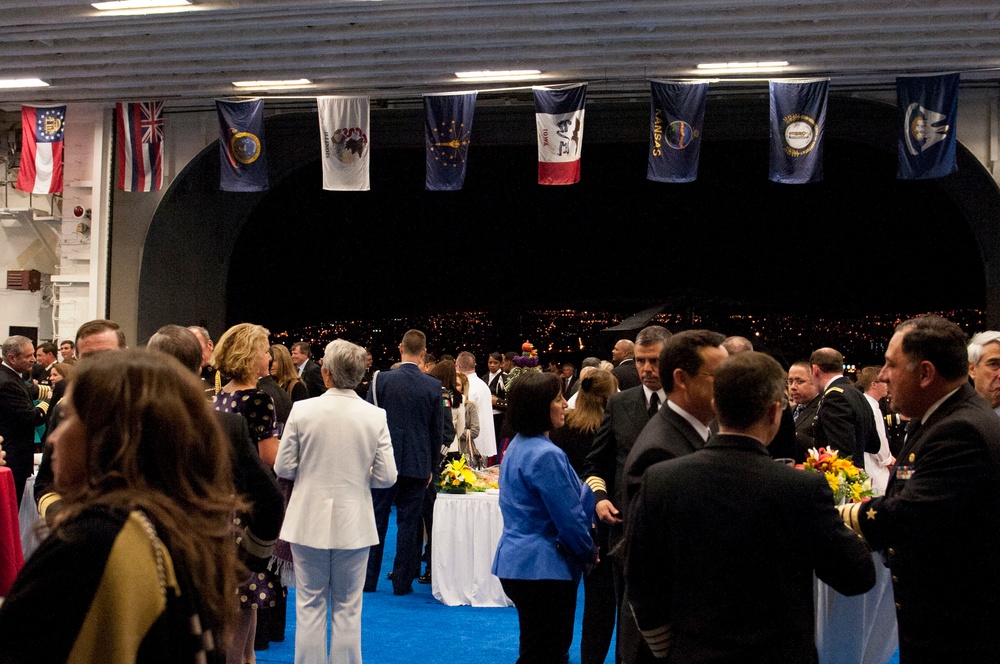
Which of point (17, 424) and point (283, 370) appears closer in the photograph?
point (17, 424)

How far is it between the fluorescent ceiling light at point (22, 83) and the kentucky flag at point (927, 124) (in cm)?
1127

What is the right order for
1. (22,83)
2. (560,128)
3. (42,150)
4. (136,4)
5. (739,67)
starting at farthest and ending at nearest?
(42,150) < (22,83) < (739,67) < (560,128) < (136,4)

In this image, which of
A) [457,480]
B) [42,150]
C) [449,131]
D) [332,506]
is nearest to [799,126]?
[449,131]

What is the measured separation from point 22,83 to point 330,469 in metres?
11.3

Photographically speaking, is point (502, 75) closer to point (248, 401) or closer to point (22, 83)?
point (22, 83)

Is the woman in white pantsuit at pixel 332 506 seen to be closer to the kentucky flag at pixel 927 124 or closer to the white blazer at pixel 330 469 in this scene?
the white blazer at pixel 330 469

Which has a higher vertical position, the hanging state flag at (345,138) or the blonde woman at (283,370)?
the hanging state flag at (345,138)

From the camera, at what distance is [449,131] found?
12.5 metres

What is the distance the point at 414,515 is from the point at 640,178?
41.9ft

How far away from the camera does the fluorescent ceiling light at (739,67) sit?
12055 mm

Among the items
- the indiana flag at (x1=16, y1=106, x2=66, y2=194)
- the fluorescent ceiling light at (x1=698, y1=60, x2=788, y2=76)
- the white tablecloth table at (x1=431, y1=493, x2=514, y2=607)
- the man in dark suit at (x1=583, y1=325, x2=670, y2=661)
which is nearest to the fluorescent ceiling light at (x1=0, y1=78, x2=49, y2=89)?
the indiana flag at (x1=16, y1=106, x2=66, y2=194)

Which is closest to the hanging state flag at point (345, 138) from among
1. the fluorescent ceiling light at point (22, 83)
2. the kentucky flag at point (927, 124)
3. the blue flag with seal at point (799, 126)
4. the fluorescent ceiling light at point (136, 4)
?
the fluorescent ceiling light at point (136, 4)

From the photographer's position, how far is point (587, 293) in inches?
818

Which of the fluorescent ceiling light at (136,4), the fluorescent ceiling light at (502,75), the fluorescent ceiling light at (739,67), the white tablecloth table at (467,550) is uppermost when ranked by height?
the fluorescent ceiling light at (739,67)
